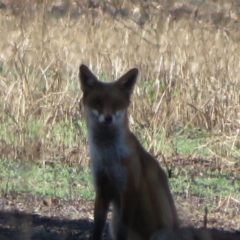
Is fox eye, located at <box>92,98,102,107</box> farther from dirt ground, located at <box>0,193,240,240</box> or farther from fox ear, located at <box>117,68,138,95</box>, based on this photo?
dirt ground, located at <box>0,193,240,240</box>

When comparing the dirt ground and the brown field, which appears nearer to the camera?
the dirt ground

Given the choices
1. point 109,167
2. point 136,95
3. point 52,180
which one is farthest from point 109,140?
point 136,95

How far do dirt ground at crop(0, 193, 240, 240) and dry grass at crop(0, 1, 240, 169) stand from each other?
42 cm

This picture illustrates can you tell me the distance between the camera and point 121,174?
17.2 feet

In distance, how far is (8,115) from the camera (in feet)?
25.7

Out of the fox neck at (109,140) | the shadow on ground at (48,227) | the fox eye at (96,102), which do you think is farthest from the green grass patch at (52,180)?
the fox eye at (96,102)

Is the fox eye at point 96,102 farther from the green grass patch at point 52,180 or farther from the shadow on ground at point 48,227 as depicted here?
the green grass patch at point 52,180

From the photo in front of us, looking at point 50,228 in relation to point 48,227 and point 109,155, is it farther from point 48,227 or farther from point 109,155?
point 109,155

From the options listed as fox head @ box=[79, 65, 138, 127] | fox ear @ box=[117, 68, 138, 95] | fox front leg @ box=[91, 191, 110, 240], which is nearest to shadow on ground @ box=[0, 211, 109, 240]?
fox front leg @ box=[91, 191, 110, 240]

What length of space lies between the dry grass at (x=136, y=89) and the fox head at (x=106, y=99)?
0.97 m

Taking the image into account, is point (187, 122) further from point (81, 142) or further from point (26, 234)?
point (26, 234)

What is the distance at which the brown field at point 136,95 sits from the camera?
24.7 ft

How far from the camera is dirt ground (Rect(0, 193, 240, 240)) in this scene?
5336 mm

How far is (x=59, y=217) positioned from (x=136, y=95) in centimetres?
290
